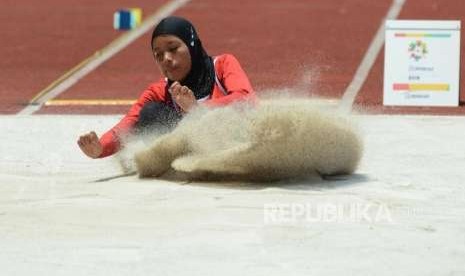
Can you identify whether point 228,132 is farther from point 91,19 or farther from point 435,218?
point 91,19

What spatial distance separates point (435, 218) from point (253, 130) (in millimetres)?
1106

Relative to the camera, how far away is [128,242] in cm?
443

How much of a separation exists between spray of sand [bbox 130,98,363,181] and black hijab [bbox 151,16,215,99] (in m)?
0.37

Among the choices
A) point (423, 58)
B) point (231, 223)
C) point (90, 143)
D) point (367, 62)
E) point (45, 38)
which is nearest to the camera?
point (231, 223)

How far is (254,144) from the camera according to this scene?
5.68 meters

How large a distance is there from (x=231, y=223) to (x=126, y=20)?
1076cm

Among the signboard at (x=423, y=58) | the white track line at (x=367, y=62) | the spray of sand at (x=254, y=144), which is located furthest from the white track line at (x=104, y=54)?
the spray of sand at (x=254, y=144)

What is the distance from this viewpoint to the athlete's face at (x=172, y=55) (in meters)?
6.23

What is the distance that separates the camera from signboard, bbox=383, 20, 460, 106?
11.4m

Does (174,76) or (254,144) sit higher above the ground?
(174,76)

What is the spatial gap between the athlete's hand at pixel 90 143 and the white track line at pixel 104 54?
4355 millimetres

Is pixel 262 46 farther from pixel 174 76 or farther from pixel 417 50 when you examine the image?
pixel 174 76

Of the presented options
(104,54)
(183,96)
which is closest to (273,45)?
(104,54)

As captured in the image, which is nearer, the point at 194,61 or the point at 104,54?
the point at 194,61
